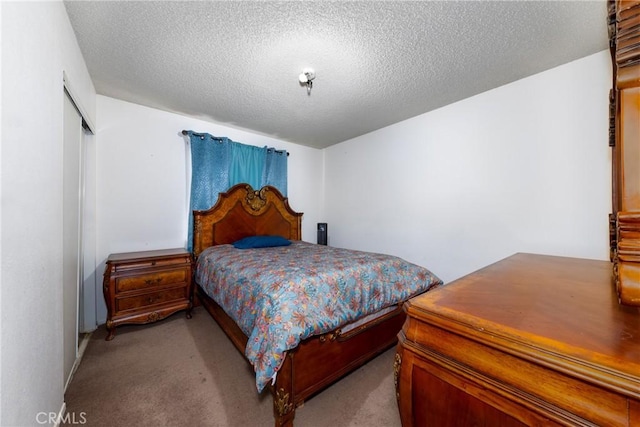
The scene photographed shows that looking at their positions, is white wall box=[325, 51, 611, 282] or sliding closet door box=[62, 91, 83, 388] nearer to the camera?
sliding closet door box=[62, 91, 83, 388]

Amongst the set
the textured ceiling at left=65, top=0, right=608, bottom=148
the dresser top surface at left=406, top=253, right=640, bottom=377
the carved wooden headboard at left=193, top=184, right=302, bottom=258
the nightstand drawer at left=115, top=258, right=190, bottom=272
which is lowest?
the nightstand drawer at left=115, top=258, right=190, bottom=272

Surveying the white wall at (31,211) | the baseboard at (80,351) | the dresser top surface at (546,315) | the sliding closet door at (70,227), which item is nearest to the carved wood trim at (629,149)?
the dresser top surface at (546,315)

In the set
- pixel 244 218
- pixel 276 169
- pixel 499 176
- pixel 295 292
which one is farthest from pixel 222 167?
pixel 499 176

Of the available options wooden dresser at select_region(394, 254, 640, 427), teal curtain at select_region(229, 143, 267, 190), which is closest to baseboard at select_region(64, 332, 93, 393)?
teal curtain at select_region(229, 143, 267, 190)

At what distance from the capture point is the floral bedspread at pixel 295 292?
1.36m

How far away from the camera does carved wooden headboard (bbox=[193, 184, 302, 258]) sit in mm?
3139

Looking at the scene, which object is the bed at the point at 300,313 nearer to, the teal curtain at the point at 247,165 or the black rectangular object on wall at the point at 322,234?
the teal curtain at the point at 247,165

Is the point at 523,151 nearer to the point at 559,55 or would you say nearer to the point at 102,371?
the point at 559,55

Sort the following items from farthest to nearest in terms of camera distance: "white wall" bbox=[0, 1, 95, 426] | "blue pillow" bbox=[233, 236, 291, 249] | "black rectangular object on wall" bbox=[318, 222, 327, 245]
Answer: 1. "black rectangular object on wall" bbox=[318, 222, 327, 245]
2. "blue pillow" bbox=[233, 236, 291, 249]
3. "white wall" bbox=[0, 1, 95, 426]

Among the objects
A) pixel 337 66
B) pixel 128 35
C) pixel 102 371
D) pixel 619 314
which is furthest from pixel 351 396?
pixel 128 35

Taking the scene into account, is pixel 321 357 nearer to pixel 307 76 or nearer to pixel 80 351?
pixel 80 351

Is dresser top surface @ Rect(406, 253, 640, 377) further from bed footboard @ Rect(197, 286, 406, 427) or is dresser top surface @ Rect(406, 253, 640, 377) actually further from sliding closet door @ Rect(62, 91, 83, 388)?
sliding closet door @ Rect(62, 91, 83, 388)

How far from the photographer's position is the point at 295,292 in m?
1.52

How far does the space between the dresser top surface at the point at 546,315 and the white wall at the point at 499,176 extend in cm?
128
